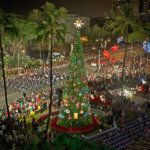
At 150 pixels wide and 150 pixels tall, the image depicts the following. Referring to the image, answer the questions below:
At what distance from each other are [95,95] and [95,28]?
52.1 meters

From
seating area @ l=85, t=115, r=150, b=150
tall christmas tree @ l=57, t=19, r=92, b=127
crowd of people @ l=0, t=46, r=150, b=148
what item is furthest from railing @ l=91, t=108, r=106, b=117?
tall christmas tree @ l=57, t=19, r=92, b=127

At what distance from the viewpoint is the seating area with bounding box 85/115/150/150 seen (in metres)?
16.6

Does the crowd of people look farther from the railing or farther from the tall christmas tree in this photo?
the tall christmas tree

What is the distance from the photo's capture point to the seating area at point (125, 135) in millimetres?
16594

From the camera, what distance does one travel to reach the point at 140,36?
64.1 feet

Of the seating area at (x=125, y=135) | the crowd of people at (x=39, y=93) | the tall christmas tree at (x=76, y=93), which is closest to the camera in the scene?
the seating area at (x=125, y=135)

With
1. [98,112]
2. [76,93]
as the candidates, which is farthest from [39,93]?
[76,93]

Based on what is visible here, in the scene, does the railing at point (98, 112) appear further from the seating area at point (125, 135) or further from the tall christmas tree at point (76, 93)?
the tall christmas tree at point (76, 93)

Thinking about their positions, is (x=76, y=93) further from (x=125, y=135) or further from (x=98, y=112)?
(x=125, y=135)

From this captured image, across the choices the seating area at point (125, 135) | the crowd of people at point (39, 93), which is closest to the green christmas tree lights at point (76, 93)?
the seating area at point (125, 135)

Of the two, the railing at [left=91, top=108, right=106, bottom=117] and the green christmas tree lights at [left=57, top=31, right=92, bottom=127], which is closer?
the green christmas tree lights at [left=57, top=31, right=92, bottom=127]

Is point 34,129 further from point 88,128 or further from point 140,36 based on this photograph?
point 140,36

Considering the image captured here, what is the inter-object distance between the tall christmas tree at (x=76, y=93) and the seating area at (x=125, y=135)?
233 centimetres

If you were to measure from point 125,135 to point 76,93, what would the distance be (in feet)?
18.6
